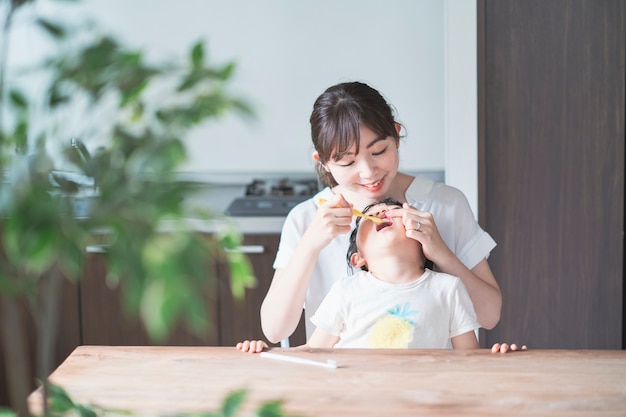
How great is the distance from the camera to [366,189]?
1.95 m

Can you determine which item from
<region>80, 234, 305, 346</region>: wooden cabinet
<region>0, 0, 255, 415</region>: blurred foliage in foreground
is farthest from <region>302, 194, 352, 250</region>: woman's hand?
<region>80, 234, 305, 346</region>: wooden cabinet

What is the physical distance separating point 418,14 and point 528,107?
22.0 inches

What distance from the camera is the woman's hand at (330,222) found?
6.22 ft

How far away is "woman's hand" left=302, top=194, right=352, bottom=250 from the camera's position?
189 cm

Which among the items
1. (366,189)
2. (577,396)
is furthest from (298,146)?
(577,396)

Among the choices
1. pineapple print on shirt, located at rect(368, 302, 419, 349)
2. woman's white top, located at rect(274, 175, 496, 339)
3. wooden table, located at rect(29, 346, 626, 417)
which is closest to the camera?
wooden table, located at rect(29, 346, 626, 417)

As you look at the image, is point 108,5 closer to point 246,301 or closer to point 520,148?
point 246,301

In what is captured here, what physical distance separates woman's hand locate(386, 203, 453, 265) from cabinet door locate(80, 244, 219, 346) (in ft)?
4.77

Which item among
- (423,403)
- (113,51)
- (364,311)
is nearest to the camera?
(113,51)

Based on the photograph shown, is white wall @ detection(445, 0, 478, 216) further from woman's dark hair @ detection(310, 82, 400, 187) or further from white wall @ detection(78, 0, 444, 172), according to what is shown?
woman's dark hair @ detection(310, 82, 400, 187)

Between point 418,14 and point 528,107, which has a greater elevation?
point 418,14

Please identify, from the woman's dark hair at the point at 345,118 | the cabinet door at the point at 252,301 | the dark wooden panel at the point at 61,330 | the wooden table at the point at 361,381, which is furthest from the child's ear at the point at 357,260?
the dark wooden panel at the point at 61,330

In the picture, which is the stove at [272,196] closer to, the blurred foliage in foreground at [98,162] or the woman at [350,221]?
the woman at [350,221]

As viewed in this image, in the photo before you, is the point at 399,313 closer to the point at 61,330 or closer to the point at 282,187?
the point at 282,187
